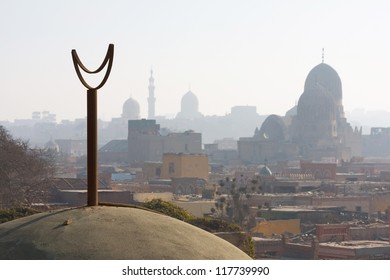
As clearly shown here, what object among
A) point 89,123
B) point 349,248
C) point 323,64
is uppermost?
point 323,64

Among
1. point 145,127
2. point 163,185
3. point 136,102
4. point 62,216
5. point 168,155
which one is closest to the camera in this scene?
point 62,216

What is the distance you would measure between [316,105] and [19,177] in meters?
64.8

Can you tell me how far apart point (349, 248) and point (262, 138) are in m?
72.1

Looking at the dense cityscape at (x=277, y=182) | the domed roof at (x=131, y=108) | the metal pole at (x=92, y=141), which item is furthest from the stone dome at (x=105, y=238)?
the domed roof at (x=131, y=108)

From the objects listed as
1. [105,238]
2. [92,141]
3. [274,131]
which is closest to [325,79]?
[274,131]

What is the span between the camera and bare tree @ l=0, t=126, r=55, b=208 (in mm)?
28527

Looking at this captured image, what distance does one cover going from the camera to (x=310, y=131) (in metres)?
98.2

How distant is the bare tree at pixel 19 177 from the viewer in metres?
28.5

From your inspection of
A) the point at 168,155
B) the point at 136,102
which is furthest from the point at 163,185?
the point at 136,102

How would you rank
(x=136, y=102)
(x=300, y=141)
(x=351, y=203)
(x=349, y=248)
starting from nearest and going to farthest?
(x=349, y=248), (x=351, y=203), (x=300, y=141), (x=136, y=102)

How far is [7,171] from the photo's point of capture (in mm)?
29781

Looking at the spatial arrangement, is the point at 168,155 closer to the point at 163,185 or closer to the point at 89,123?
the point at 163,185

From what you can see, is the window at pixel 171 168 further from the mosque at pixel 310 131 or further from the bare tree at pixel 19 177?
the mosque at pixel 310 131

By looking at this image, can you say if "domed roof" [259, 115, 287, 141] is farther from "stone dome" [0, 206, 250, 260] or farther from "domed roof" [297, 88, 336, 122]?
"stone dome" [0, 206, 250, 260]
